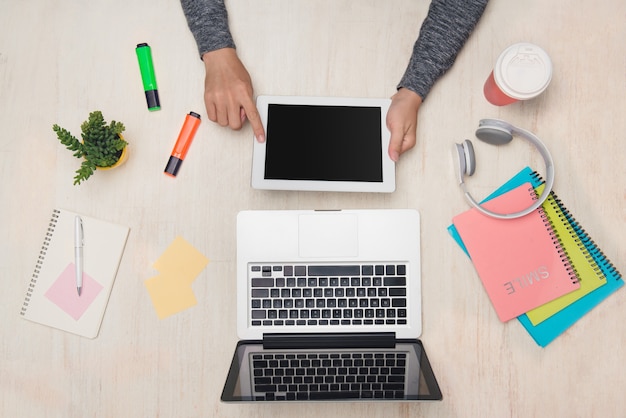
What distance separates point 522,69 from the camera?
84 centimetres

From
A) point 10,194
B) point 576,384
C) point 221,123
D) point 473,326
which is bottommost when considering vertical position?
point 576,384

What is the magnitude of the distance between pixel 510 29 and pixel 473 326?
583mm

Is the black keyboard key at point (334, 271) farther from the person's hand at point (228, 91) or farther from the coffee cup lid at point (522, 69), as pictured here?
the coffee cup lid at point (522, 69)

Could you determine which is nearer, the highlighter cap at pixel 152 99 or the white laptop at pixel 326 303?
the white laptop at pixel 326 303

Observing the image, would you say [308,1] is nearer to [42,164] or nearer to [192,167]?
[192,167]

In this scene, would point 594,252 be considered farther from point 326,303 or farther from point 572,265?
point 326,303

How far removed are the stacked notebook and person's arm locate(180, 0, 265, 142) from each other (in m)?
0.45

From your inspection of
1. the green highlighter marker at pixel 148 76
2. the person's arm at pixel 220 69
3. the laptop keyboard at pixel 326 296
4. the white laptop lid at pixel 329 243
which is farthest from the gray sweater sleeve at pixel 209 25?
the laptop keyboard at pixel 326 296

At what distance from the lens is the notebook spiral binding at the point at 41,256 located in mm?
895

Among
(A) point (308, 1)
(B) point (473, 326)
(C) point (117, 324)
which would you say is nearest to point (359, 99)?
(A) point (308, 1)

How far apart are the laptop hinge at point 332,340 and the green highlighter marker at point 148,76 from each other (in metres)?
0.50

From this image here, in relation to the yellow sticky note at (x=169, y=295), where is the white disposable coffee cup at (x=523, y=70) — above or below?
above

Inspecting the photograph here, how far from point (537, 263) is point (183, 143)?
27.5 inches

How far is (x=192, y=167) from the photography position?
920 millimetres
